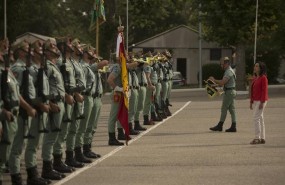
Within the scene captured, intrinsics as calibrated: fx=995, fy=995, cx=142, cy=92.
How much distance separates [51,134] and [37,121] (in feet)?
2.42

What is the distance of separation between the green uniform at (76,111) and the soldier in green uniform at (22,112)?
2.22 m

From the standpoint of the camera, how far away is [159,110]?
2975cm

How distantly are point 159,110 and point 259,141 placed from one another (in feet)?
31.5

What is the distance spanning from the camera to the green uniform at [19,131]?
43.1ft

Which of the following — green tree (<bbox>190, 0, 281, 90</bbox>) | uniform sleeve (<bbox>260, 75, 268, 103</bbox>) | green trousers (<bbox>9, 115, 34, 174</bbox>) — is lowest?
green trousers (<bbox>9, 115, 34, 174</bbox>)

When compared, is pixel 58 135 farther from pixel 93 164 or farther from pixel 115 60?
pixel 115 60

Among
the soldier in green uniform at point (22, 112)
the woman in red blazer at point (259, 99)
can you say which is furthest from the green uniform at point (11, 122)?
the woman in red blazer at point (259, 99)

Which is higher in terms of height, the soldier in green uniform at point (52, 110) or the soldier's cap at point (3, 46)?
the soldier's cap at point (3, 46)

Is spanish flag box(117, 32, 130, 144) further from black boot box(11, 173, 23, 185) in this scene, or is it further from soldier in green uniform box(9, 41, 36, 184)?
black boot box(11, 173, 23, 185)

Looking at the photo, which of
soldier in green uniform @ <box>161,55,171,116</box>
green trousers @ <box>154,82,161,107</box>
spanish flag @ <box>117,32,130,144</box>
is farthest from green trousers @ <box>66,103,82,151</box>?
soldier in green uniform @ <box>161,55,171,116</box>

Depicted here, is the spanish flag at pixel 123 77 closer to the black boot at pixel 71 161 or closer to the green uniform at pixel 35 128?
the black boot at pixel 71 161

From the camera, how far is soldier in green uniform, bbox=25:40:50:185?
13.7 meters

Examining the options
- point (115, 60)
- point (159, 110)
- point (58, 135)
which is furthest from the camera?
point (159, 110)

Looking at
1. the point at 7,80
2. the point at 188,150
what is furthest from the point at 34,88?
the point at 188,150
